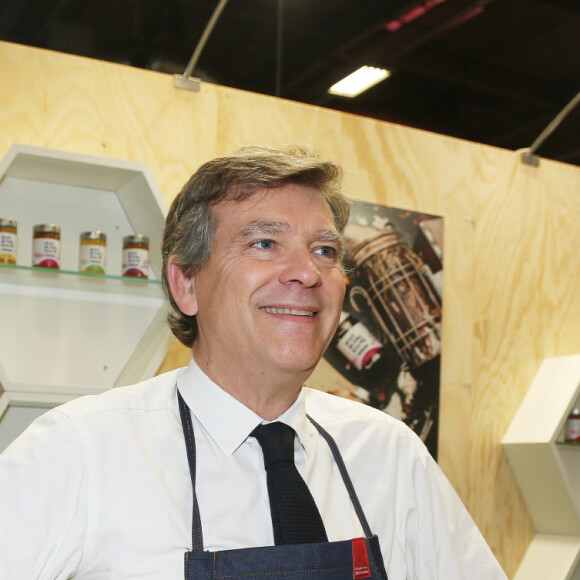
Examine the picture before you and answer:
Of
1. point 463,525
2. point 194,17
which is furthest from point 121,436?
point 194,17

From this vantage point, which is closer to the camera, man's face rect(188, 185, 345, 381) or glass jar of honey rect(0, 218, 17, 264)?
man's face rect(188, 185, 345, 381)

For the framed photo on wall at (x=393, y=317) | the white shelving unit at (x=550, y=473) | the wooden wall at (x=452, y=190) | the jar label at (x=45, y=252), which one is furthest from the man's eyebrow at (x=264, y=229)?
the white shelving unit at (x=550, y=473)

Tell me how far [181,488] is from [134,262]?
108 cm

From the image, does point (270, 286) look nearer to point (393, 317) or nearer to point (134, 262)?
point (134, 262)

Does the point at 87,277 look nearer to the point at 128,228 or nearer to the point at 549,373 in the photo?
the point at 128,228

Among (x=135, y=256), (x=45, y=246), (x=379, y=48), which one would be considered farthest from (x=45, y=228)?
(x=379, y=48)

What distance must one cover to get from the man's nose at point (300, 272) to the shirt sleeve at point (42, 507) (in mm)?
466

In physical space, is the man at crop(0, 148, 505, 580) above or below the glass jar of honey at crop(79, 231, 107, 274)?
below

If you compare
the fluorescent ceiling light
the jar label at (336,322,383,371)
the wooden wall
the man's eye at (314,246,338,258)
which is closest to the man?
the man's eye at (314,246,338,258)

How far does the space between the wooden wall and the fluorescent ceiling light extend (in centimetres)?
88

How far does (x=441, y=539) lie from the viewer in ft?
5.59

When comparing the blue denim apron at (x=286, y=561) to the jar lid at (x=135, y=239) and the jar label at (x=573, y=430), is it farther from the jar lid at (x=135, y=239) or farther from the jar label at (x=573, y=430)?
the jar label at (x=573, y=430)

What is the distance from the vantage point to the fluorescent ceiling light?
4.03 meters

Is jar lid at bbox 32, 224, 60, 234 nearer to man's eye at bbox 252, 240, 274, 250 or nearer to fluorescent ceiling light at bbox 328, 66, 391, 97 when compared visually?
man's eye at bbox 252, 240, 274, 250
